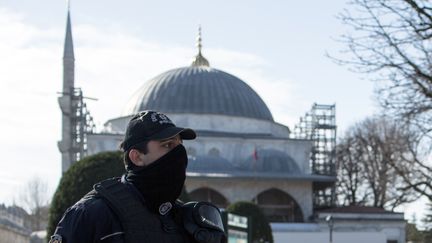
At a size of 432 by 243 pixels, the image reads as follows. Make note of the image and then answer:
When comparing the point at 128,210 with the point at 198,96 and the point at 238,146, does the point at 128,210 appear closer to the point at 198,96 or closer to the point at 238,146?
the point at 238,146

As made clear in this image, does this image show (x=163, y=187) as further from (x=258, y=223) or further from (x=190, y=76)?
(x=190, y=76)

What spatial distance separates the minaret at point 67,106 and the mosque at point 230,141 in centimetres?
7

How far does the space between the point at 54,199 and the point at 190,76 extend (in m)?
47.1

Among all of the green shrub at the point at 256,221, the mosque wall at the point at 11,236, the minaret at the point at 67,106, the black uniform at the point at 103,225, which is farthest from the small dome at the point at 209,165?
the black uniform at the point at 103,225

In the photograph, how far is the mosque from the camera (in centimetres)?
5672

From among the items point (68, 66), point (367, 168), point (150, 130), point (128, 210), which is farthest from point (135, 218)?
point (68, 66)

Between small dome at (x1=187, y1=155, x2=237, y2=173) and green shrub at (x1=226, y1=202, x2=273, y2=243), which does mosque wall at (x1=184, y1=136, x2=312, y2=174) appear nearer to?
small dome at (x1=187, y1=155, x2=237, y2=173)

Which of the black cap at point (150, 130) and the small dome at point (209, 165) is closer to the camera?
the black cap at point (150, 130)

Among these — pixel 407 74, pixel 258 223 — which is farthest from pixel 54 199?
pixel 258 223

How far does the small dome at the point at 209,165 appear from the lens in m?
56.1

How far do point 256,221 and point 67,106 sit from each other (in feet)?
106

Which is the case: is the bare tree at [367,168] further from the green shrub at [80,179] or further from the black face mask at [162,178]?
the black face mask at [162,178]

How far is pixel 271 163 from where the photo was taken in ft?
190

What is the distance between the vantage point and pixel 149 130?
3439 mm
